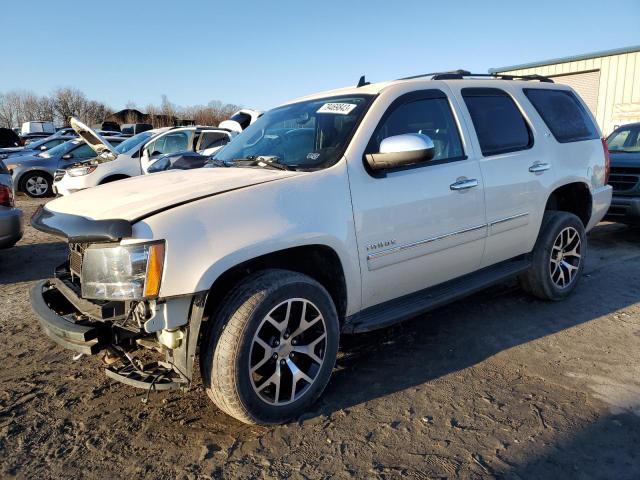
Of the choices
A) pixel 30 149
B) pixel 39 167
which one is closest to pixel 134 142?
pixel 39 167

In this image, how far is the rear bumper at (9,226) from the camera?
561cm

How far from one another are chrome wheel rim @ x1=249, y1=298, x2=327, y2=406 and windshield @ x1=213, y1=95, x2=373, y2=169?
3.05ft

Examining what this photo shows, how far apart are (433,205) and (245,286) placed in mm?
1453

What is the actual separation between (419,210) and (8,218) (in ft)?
15.9

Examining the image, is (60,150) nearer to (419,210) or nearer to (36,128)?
(419,210)

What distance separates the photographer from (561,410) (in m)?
2.89

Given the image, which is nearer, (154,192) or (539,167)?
(154,192)

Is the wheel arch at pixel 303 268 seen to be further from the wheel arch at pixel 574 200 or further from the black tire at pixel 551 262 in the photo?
the wheel arch at pixel 574 200

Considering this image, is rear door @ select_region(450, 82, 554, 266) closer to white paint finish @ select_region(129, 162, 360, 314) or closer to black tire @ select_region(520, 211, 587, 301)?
black tire @ select_region(520, 211, 587, 301)

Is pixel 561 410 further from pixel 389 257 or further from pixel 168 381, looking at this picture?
pixel 168 381

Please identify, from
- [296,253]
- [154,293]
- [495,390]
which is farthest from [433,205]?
[154,293]

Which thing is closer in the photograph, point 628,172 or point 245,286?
point 245,286

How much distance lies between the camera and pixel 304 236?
2.75m

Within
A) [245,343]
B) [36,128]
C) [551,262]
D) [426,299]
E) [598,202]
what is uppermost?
[36,128]
